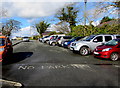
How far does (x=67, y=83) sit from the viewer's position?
467 centimetres

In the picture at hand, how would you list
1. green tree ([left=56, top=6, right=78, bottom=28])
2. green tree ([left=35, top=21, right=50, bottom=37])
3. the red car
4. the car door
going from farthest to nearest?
1. green tree ([left=35, top=21, right=50, bottom=37])
2. green tree ([left=56, top=6, right=78, bottom=28])
3. the car door
4. the red car

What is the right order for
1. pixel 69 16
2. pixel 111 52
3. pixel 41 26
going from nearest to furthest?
pixel 111 52 < pixel 69 16 < pixel 41 26

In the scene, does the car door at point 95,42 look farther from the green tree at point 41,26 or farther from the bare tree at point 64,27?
the green tree at point 41,26

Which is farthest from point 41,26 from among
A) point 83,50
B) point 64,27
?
point 83,50

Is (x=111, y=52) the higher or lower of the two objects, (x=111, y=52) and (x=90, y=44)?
the lower

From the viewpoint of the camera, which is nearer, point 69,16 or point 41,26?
point 69,16

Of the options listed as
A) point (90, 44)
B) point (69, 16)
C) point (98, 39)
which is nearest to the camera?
point (90, 44)

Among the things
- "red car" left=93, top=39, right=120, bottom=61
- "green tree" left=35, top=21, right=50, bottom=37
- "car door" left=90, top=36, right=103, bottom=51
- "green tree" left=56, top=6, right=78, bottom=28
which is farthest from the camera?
"green tree" left=35, top=21, right=50, bottom=37

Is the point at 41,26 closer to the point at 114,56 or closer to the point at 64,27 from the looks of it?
the point at 64,27

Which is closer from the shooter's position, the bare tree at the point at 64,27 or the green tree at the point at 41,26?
the bare tree at the point at 64,27

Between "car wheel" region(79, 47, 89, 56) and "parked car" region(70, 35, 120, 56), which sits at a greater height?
"parked car" region(70, 35, 120, 56)

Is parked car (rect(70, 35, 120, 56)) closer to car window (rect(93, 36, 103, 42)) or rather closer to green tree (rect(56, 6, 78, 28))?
car window (rect(93, 36, 103, 42))

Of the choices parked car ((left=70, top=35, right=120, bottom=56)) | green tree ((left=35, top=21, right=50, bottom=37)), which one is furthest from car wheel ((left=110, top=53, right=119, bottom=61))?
green tree ((left=35, top=21, right=50, bottom=37))

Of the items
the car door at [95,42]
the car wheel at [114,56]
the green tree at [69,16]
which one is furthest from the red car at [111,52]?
the green tree at [69,16]
